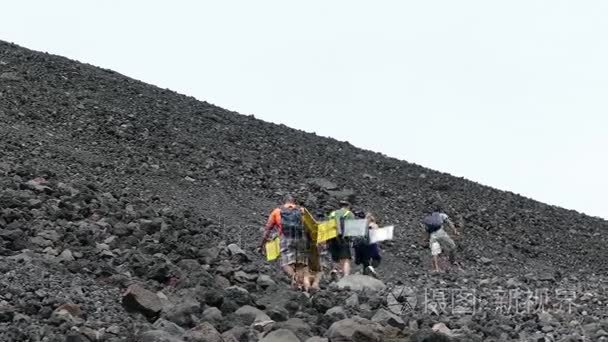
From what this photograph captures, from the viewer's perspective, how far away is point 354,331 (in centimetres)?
859

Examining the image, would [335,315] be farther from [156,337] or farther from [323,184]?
[323,184]

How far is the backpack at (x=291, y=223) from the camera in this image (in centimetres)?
1338

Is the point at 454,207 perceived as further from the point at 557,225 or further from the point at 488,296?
the point at 488,296

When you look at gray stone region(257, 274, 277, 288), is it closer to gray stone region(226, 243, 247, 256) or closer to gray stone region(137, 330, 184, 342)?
gray stone region(226, 243, 247, 256)

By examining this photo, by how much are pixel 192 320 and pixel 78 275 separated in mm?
2174

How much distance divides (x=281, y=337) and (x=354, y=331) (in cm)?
67

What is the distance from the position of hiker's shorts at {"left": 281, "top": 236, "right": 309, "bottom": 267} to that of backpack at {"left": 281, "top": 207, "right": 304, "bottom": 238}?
7 cm

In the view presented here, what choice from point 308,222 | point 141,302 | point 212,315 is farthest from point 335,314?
point 308,222

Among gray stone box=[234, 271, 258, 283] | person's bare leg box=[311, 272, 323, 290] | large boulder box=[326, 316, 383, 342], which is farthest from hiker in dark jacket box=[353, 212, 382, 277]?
large boulder box=[326, 316, 383, 342]

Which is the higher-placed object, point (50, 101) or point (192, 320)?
point (50, 101)

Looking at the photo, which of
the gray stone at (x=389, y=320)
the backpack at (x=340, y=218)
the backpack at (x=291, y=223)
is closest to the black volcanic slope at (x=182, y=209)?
the gray stone at (x=389, y=320)

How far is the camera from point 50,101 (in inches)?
1003

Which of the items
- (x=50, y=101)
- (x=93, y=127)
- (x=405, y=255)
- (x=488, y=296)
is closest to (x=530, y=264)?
(x=405, y=255)

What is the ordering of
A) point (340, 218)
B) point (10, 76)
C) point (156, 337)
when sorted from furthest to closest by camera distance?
point (10, 76), point (340, 218), point (156, 337)
